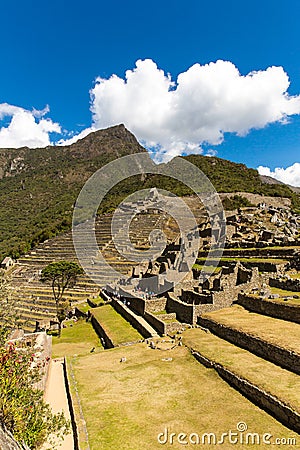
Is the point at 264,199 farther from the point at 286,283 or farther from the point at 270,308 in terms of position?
the point at 270,308

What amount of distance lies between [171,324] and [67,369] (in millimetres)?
5308

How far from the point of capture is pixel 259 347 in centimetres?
1099

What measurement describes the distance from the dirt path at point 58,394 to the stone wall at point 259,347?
257 inches

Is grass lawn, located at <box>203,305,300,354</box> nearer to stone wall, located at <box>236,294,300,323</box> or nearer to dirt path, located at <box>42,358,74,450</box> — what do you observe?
stone wall, located at <box>236,294,300,323</box>

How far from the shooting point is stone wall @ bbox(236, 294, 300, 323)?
12.8m

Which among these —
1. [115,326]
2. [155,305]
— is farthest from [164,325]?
[115,326]

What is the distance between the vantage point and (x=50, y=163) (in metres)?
157

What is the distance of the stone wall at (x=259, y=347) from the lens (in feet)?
31.0

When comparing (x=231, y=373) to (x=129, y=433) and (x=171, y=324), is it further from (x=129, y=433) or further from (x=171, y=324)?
(x=171, y=324)

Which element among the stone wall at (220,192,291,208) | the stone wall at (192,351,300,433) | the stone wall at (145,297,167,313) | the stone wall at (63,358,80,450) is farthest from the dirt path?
the stone wall at (220,192,291,208)

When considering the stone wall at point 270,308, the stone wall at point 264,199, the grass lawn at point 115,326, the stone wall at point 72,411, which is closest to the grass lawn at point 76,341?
the grass lawn at point 115,326

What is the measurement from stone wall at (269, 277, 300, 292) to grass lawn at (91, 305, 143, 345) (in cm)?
795

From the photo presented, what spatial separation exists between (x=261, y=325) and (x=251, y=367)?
298 centimetres

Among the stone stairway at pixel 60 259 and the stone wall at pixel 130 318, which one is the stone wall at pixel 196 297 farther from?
the stone stairway at pixel 60 259
